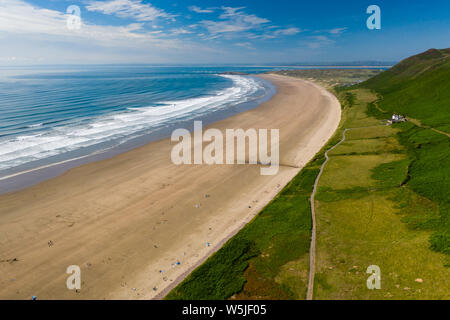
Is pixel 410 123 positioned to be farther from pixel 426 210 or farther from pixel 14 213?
pixel 14 213

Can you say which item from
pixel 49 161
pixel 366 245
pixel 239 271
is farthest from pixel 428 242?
pixel 49 161

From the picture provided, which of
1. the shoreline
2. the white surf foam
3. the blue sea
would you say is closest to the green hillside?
the shoreline

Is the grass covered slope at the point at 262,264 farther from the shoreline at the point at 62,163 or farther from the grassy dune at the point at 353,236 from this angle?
the shoreline at the point at 62,163

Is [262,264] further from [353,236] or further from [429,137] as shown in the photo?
[429,137]

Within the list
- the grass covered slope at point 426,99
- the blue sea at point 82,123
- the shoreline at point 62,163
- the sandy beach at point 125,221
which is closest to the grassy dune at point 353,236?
the sandy beach at point 125,221

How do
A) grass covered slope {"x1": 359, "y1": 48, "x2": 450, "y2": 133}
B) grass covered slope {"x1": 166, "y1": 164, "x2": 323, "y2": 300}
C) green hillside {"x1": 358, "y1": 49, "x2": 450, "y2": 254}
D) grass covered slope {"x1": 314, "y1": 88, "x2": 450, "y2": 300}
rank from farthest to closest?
grass covered slope {"x1": 359, "y1": 48, "x2": 450, "y2": 133}, green hillside {"x1": 358, "y1": 49, "x2": 450, "y2": 254}, grass covered slope {"x1": 166, "y1": 164, "x2": 323, "y2": 300}, grass covered slope {"x1": 314, "y1": 88, "x2": 450, "y2": 300}

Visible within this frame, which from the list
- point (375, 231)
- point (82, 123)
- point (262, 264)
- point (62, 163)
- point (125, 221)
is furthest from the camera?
Answer: point (82, 123)

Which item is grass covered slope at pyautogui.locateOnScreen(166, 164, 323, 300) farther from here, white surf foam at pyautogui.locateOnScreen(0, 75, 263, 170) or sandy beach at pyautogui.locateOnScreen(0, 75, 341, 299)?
white surf foam at pyautogui.locateOnScreen(0, 75, 263, 170)

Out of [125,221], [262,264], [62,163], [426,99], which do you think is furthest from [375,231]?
[426,99]
